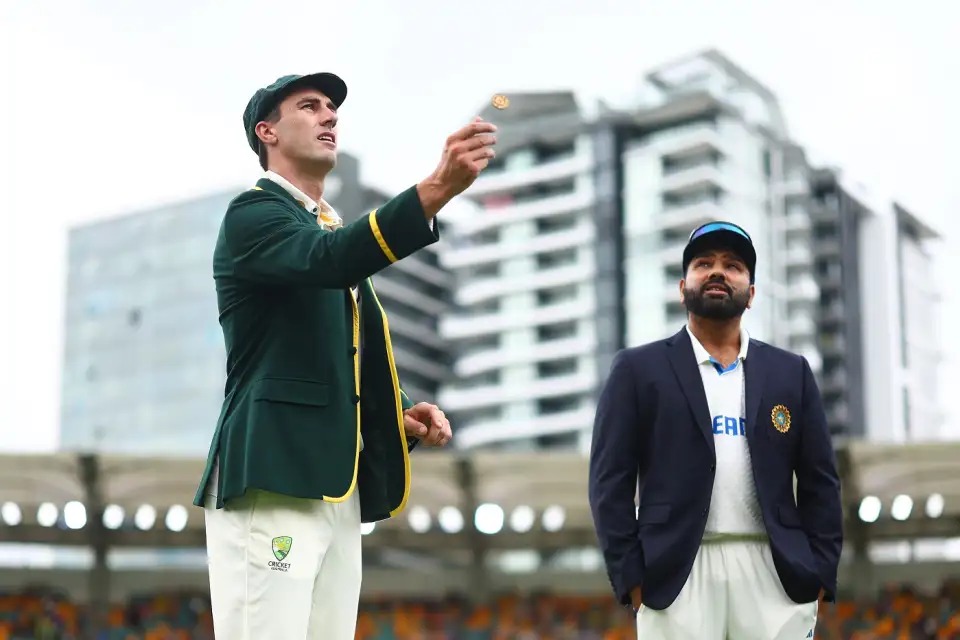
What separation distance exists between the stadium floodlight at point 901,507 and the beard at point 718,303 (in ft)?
58.7

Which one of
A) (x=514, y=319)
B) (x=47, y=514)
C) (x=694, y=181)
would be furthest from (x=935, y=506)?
(x=514, y=319)

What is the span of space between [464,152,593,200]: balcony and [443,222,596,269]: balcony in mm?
3468

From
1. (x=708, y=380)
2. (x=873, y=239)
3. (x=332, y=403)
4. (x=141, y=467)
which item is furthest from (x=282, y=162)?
(x=873, y=239)

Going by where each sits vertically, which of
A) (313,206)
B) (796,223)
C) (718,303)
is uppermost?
(796,223)

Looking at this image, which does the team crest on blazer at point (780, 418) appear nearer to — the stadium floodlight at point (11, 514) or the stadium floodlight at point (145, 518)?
the stadium floodlight at point (145, 518)

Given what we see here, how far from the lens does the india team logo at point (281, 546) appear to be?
375 cm

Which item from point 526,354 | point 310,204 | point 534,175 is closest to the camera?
point 310,204

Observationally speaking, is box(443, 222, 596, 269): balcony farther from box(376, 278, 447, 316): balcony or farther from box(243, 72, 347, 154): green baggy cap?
box(243, 72, 347, 154): green baggy cap

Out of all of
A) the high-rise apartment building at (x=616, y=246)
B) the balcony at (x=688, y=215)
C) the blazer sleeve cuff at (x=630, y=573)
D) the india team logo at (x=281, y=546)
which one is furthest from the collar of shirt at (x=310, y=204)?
the balcony at (x=688, y=215)

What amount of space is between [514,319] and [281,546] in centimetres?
9460

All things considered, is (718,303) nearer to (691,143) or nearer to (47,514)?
(47,514)

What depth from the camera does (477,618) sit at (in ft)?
76.7

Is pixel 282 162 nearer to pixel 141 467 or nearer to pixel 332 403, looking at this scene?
pixel 332 403

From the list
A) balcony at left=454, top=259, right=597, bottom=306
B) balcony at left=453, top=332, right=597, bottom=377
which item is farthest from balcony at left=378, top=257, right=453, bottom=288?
balcony at left=453, top=332, right=597, bottom=377
